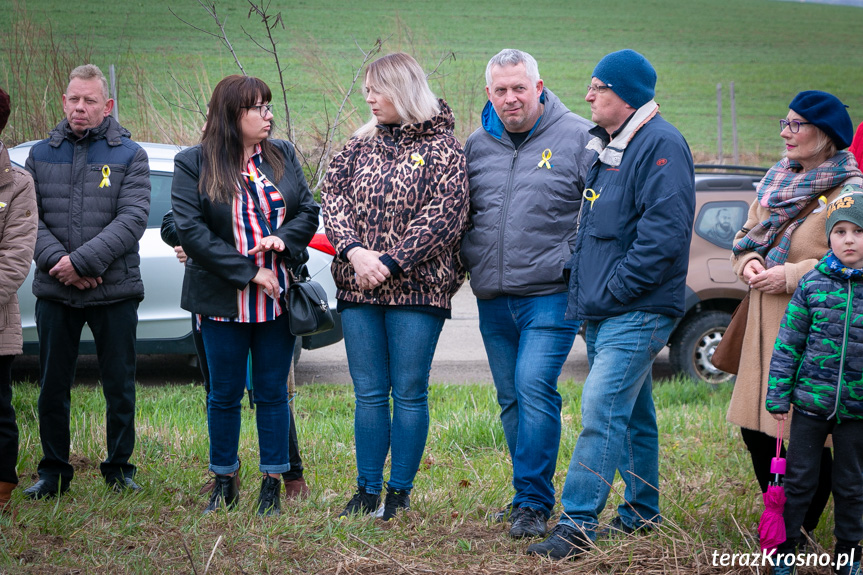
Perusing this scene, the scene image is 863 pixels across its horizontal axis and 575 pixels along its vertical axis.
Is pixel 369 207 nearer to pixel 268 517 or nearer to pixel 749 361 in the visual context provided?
pixel 268 517

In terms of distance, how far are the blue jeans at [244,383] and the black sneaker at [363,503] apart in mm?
364

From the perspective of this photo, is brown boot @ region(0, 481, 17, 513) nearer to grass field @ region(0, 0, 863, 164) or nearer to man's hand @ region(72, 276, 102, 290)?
man's hand @ region(72, 276, 102, 290)

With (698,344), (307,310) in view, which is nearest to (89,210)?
(307,310)

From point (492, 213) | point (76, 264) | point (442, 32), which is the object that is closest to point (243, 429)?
point (76, 264)

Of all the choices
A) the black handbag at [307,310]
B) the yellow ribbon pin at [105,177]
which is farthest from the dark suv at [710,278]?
the yellow ribbon pin at [105,177]

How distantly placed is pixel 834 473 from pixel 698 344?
3.99 metres

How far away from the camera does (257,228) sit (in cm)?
380

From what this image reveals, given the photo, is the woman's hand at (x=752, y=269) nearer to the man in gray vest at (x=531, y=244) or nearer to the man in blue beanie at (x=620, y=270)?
the man in blue beanie at (x=620, y=270)

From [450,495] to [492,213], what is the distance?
57.4 inches

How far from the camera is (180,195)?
3.71 meters

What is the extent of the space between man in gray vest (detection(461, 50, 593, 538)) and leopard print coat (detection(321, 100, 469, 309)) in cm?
18

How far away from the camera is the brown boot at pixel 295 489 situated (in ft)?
13.5

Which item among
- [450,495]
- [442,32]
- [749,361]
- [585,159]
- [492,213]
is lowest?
[450,495]

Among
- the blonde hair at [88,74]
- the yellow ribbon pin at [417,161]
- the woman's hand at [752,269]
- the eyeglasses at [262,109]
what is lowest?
the woman's hand at [752,269]
